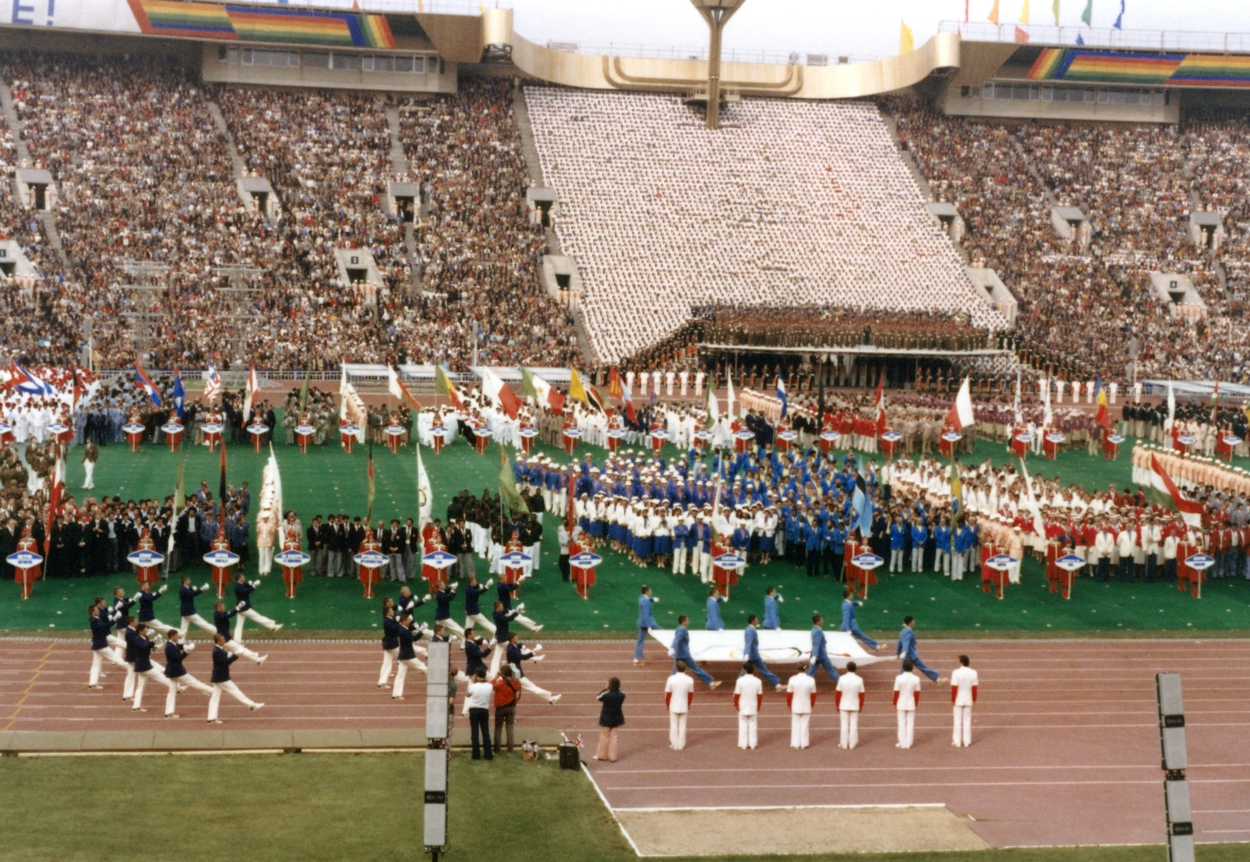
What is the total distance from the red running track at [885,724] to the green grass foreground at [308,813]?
0.74 meters

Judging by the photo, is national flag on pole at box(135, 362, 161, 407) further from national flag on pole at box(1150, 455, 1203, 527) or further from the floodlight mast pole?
the floodlight mast pole

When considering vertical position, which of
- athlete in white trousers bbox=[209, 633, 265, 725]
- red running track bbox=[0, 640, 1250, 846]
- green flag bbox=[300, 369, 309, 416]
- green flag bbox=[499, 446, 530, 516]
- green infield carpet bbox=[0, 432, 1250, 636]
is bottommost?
red running track bbox=[0, 640, 1250, 846]

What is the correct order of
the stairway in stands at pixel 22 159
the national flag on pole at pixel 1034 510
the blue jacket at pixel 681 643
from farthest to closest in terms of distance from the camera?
1. the stairway in stands at pixel 22 159
2. the national flag on pole at pixel 1034 510
3. the blue jacket at pixel 681 643

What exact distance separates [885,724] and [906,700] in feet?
4.72

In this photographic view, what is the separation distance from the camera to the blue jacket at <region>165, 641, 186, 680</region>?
17.3m

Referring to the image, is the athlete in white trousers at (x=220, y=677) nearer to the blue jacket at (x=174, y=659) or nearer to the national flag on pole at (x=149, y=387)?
the blue jacket at (x=174, y=659)

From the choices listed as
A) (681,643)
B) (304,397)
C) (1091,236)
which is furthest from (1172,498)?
(1091,236)

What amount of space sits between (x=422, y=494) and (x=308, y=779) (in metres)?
8.74

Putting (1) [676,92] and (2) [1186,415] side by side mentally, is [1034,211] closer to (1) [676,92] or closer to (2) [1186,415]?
(1) [676,92]

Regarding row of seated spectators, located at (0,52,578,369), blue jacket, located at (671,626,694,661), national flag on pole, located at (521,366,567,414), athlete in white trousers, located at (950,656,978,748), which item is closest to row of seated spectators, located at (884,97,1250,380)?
row of seated spectators, located at (0,52,578,369)

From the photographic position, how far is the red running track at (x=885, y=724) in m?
15.9

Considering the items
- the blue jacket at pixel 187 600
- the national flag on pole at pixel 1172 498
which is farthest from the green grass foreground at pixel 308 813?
the national flag on pole at pixel 1172 498

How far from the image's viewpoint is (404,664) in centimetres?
1853

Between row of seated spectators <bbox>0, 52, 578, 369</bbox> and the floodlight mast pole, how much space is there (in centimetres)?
889
